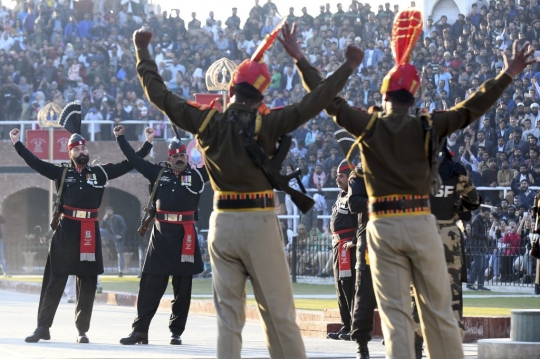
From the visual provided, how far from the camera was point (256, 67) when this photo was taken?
859 centimetres

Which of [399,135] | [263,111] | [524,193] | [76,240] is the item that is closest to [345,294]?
[76,240]

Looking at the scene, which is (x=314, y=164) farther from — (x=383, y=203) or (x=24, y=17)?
(x=383, y=203)

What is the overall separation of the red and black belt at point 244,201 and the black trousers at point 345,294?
17.4 feet

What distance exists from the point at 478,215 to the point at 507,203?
4.16ft

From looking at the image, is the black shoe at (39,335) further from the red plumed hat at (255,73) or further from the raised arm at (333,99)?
the raised arm at (333,99)

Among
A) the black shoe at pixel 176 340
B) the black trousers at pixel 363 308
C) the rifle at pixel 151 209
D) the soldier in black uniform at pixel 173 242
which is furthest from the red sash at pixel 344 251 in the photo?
the rifle at pixel 151 209

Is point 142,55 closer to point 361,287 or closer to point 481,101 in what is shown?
point 481,101

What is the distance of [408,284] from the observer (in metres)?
8.56

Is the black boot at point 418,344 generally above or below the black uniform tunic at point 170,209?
below

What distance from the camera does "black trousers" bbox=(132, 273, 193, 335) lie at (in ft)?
44.2

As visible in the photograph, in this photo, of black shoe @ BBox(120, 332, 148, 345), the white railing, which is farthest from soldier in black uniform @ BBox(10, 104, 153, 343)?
the white railing

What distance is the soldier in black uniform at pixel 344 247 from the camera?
13.7m

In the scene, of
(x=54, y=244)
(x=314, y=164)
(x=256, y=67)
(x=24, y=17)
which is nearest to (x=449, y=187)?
(x=256, y=67)

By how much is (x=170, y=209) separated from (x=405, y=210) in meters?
5.39
